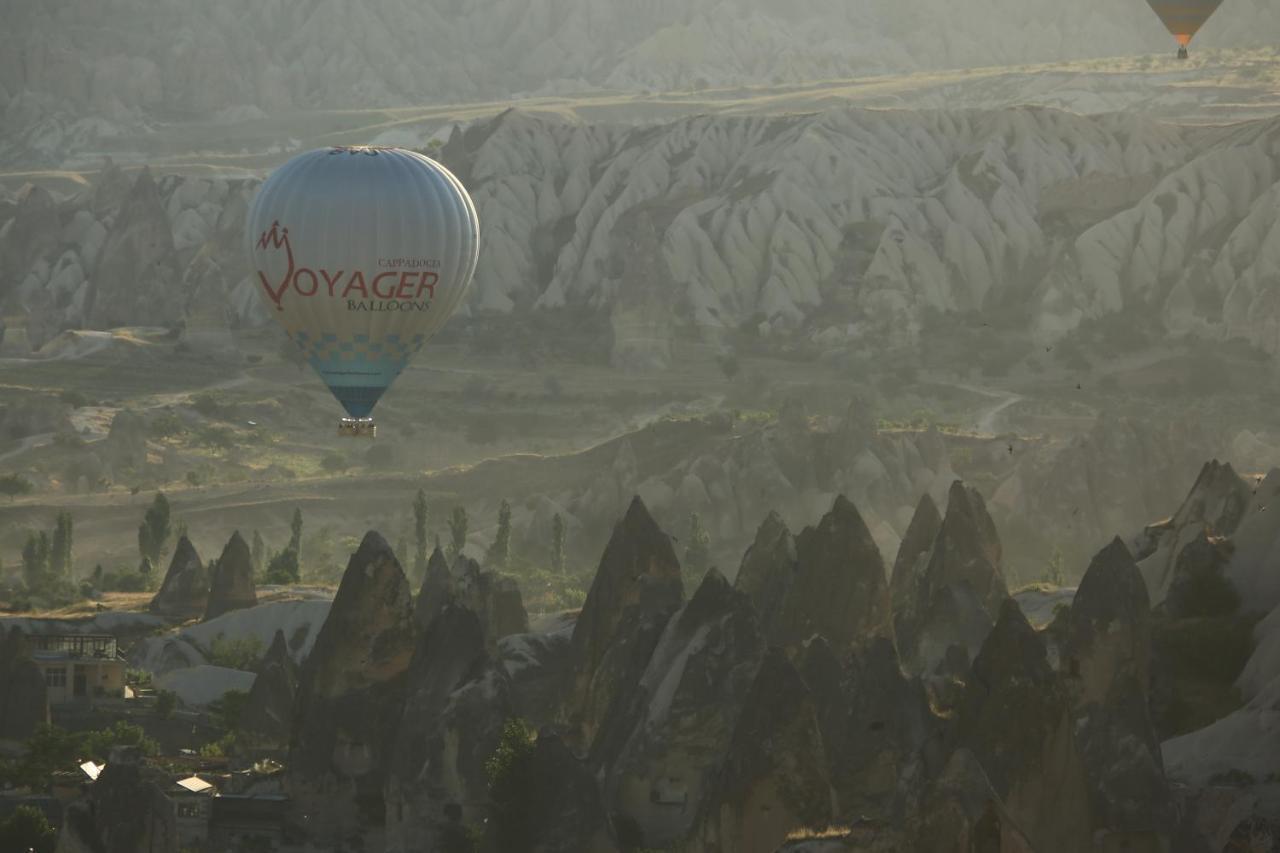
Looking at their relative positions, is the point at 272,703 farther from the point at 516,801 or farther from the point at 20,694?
the point at 516,801

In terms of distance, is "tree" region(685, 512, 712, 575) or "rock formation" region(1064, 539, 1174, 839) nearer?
"rock formation" region(1064, 539, 1174, 839)

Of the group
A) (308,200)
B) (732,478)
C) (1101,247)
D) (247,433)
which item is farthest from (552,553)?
(1101,247)

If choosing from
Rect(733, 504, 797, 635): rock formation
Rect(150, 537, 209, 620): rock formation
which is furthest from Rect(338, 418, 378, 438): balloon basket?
Rect(150, 537, 209, 620): rock formation

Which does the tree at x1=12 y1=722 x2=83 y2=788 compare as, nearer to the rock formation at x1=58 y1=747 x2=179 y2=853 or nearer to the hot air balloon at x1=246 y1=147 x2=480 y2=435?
the rock formation at x1=58 y1=747 x2=179 y2=853

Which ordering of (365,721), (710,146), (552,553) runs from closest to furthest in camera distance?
1. (365,721)
2. (552,553)
3. (710,146)

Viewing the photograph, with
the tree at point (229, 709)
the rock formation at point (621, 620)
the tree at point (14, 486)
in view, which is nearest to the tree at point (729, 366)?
the tree at point (14, 486)

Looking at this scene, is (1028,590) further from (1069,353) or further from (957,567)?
(1069,353)

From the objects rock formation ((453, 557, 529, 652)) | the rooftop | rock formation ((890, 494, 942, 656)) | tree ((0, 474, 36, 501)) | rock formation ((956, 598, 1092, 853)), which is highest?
rock formation ((956, 598, 1092, 853))
